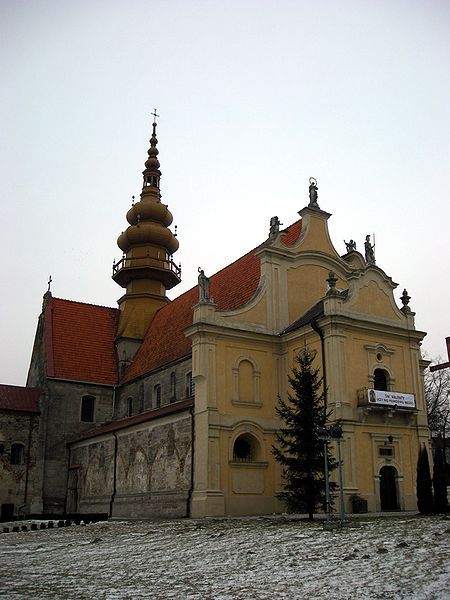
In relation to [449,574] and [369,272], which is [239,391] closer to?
[369,272]

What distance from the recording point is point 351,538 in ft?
48.6

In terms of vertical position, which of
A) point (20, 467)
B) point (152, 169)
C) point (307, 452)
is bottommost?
point (307, 452)

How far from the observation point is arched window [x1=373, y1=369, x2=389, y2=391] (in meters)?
29.9

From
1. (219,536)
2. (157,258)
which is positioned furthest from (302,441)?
(157,258)

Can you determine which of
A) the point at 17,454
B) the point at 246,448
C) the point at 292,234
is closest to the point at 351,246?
the point at 292,234

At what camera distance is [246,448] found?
29.8 meters

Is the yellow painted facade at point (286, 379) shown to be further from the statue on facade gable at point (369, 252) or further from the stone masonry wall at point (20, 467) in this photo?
the stone masonry wall at point (20, 467)

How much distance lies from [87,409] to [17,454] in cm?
477

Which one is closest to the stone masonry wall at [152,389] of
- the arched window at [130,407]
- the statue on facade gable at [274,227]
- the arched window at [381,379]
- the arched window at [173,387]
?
the arched window at [173,387]

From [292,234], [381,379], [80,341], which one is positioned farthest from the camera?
[80,341]

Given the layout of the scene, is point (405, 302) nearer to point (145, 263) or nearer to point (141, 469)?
point (141, 469)

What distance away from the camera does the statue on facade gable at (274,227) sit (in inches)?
1289

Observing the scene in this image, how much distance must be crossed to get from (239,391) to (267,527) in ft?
35.9

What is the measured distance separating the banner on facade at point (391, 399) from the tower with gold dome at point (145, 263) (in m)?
20.5
